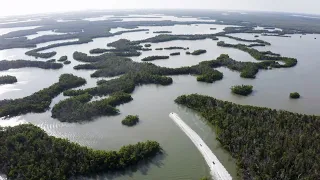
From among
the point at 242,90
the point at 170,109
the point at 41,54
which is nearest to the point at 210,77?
the point at 242,90

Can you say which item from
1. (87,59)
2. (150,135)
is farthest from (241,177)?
(87,59)

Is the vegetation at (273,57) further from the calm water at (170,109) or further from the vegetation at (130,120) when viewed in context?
the vegetation at (130,120)

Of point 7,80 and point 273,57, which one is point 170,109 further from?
point 273,57

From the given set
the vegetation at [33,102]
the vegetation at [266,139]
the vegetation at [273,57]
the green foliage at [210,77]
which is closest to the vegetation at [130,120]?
the vegetation at [266,139]

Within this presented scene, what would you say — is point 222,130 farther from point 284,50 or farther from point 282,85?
point 284,50

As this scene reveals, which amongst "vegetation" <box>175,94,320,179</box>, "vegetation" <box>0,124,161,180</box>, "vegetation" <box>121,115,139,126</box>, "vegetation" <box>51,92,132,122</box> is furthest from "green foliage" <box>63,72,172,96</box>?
"vegetation" <box>0,124,161,180</box>
